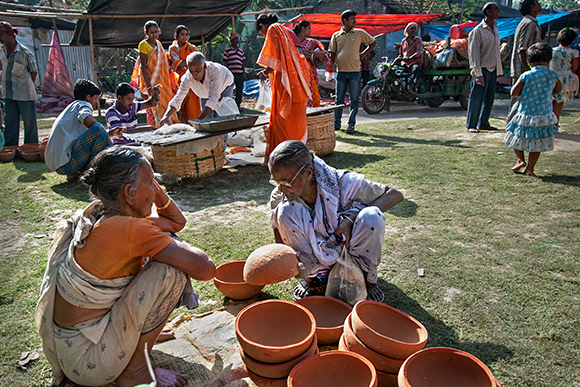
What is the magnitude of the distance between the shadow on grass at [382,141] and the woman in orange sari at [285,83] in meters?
Answer: 1.87

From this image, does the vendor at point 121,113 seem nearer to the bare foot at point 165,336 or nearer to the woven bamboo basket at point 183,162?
the woven bamboo basket at point 183,162

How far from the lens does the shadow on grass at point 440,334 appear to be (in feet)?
6.34

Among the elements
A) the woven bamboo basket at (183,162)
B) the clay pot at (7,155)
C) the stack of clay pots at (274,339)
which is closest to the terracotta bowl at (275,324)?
the stack of clay pots at (274,339)

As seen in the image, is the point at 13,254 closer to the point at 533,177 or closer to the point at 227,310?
the point at 227,310

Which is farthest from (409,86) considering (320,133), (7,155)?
(7,155)

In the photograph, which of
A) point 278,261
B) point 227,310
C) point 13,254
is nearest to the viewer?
point 278,261

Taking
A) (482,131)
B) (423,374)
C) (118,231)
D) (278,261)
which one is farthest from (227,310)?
(482,131)

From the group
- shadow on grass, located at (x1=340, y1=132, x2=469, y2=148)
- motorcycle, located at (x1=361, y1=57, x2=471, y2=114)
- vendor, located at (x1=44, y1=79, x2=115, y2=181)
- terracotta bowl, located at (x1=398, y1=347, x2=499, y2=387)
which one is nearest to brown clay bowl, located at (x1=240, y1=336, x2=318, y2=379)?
terracotta bowl, located at (x1=398, y1=347, x2=499, y2=387)

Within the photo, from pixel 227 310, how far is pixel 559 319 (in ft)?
6.10

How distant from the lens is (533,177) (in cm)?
450

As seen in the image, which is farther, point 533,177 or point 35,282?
point 533,177

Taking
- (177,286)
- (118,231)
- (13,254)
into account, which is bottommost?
(13,254)

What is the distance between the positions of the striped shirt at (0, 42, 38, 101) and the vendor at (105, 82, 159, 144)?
232 centimetres

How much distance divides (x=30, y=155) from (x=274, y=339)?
19.4 ft
